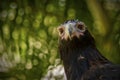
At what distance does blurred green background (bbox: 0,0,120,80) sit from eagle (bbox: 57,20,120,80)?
8.00 ft

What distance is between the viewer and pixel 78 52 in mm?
7086

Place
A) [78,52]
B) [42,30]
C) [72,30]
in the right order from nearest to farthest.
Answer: [72,30]
[78,52]
[42,30]

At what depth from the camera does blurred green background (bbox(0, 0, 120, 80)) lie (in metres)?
9.65

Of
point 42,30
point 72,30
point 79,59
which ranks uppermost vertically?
point 42,30

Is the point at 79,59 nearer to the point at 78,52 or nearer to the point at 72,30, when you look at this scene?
the point at 78,52

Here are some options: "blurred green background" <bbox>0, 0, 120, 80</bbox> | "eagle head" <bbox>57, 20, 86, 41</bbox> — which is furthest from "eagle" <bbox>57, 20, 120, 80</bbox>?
"blurred green background" <bbox>0, 0, 120, 80</bbox>

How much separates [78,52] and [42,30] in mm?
A: 2944

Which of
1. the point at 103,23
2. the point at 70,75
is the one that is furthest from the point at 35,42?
the point at 70,75

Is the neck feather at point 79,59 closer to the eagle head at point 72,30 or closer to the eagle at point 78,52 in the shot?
the eagle at point 78,52

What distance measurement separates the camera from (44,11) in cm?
999

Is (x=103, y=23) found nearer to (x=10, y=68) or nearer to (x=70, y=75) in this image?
(x=10, y=68)

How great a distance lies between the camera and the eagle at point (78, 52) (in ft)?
22.7

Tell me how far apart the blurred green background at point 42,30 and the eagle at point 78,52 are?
8.00ft

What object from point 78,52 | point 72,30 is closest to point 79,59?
point 78,52
